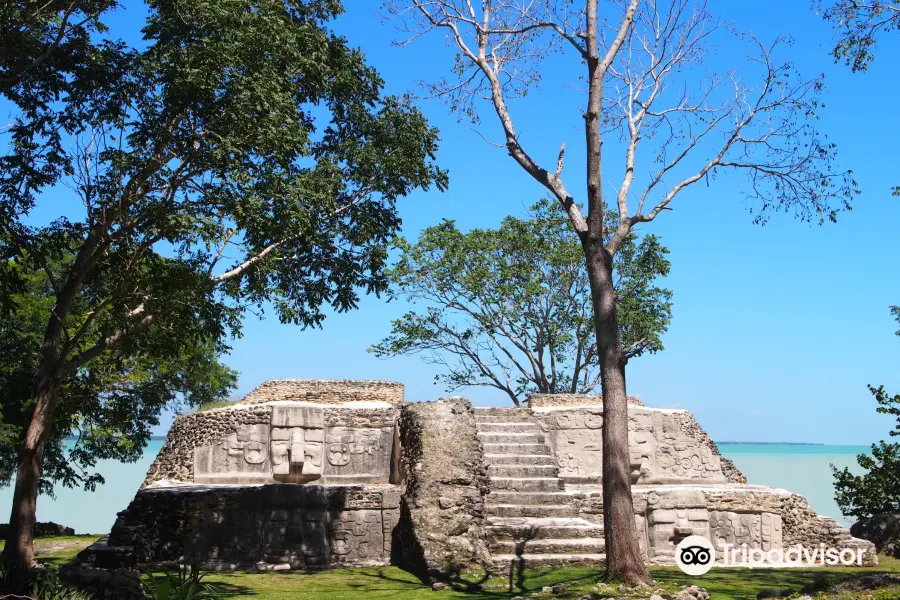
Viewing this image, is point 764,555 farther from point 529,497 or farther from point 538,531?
point 538,531

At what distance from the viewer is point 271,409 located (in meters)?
14.5

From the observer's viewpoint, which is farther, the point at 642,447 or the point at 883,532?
the point at 642,447

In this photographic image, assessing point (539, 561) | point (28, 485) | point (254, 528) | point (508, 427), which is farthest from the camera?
point (508, 427)

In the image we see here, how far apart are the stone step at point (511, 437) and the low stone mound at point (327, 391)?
3020mm

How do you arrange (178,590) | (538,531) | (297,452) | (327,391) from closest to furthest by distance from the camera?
1. (178,590)
2. (538,531)
3. (297,452)
4. (327,391)

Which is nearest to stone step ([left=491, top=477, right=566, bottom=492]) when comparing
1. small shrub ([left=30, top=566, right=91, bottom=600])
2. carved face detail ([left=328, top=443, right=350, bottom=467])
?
carved face detail ([left=328, top=443, right=350, bottom=467])

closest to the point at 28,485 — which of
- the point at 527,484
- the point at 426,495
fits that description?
the point at 426,495

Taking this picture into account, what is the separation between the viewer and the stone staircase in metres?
10.4

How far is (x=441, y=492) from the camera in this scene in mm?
10727

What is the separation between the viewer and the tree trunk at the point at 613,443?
8414mm

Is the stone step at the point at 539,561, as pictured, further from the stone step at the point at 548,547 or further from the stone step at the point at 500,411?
the stone step at the point at 500,411

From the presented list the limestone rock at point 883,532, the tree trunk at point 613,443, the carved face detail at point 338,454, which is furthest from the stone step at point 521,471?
the limestone rock at point 883,532

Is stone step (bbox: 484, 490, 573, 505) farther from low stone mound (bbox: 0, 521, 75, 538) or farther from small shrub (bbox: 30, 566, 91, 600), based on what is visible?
low stone mound (bbox: 0, 521, 75, 538)

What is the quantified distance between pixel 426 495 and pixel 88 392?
4.50 metres
